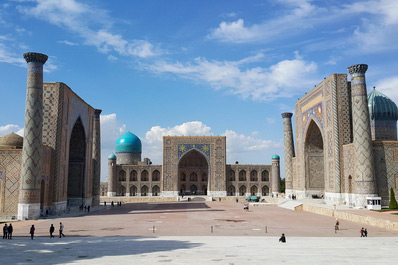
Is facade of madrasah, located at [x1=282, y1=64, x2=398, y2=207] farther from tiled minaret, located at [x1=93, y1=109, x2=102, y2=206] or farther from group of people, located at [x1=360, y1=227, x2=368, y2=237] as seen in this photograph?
tiled minaret, located at [x1=93, y1=109, x2=102, y2=206]

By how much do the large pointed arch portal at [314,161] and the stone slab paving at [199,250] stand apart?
27.3 meters

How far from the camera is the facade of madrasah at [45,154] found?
90.4 ft

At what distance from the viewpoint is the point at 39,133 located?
28.0 m

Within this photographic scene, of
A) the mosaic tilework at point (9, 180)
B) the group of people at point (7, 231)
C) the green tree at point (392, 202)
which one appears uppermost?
the mosaic tilework at point (9, 180)

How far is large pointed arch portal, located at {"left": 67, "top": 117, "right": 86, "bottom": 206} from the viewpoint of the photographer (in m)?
38.2

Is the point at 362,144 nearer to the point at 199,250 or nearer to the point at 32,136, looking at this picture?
the point at 199,250

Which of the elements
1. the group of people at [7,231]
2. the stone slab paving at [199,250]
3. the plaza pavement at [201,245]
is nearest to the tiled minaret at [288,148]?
the plaza pavement at [201,245]

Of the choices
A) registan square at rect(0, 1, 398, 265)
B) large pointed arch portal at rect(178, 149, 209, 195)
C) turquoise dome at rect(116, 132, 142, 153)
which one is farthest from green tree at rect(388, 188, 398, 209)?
turquoise dome at rect(116, 132, 142, 153)

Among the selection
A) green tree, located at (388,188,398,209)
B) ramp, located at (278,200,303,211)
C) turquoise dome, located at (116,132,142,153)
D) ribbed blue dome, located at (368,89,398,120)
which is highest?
ribbed blue dome, located at (368,89,398,120)

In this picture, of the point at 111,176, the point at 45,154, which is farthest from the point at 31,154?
the point at 111,176

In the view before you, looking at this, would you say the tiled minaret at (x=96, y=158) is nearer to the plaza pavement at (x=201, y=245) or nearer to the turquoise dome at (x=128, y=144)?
the plaza pavement at (x=201, y=245)

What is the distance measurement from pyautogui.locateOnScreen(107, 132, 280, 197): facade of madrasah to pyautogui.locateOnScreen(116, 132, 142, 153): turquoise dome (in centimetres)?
415

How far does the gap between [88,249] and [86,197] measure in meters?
25.1

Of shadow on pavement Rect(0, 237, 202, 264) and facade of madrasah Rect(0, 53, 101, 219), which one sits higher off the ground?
facade of madrasah Rect(0, 53, 101, 219)
